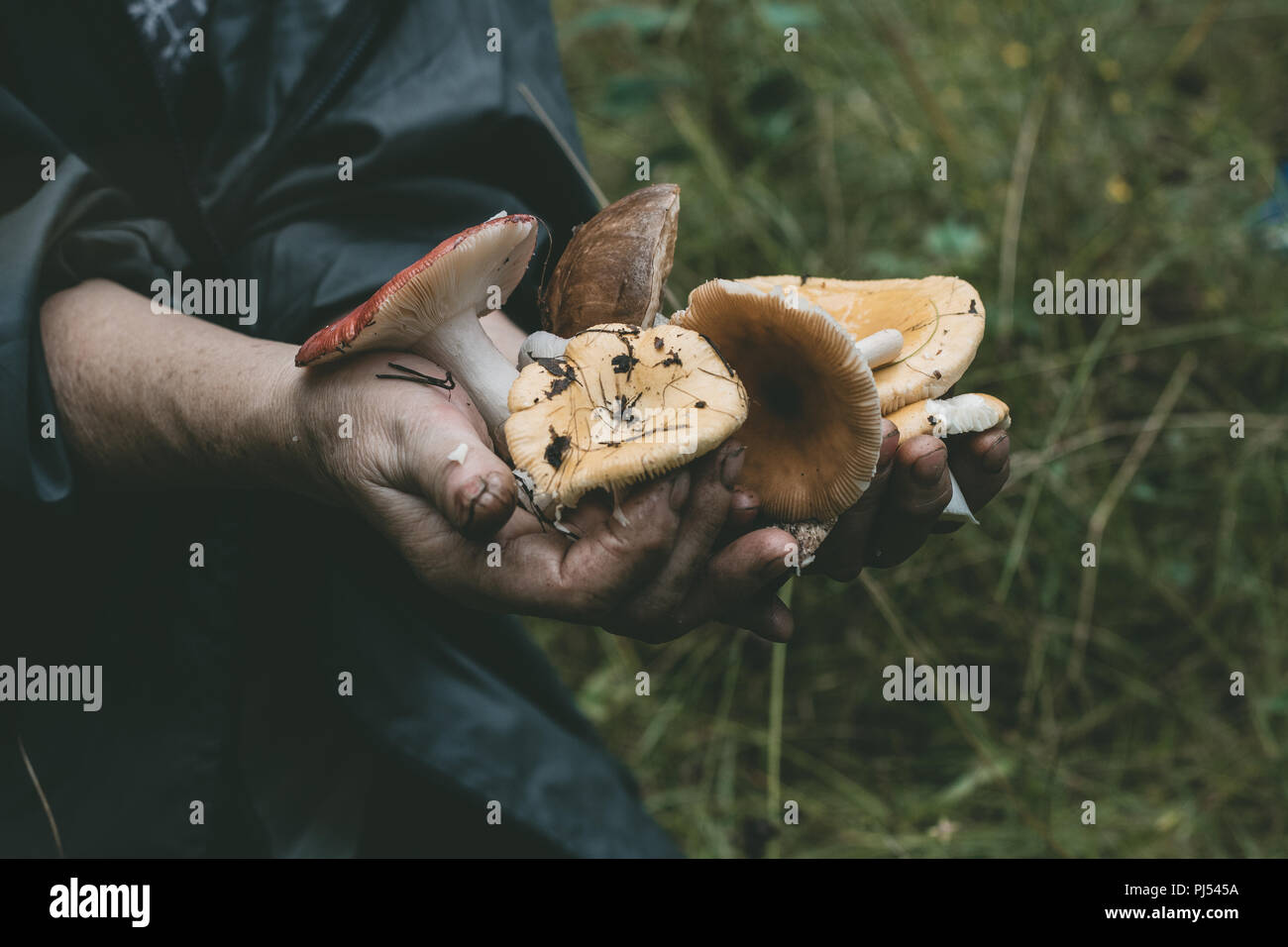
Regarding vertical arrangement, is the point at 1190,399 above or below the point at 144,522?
above

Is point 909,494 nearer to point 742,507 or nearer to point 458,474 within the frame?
point 742,507

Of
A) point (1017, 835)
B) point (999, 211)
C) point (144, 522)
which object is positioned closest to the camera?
point (144, 522)

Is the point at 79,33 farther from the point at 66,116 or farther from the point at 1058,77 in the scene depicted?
the point at 1058,77

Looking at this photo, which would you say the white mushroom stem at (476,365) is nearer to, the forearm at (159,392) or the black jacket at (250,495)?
the forearm at (159,392)

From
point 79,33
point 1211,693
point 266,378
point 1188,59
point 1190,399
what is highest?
point 1188,59

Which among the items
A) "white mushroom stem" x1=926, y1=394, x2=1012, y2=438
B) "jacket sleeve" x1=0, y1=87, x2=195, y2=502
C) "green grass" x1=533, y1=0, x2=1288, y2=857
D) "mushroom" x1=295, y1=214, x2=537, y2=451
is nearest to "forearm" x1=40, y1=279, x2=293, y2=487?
"jacket sleeve" x1=0, y1=87, x2=195, y2=502

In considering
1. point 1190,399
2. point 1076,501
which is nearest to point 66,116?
point 1076,501

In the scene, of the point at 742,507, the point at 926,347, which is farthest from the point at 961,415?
the point at 742,507
